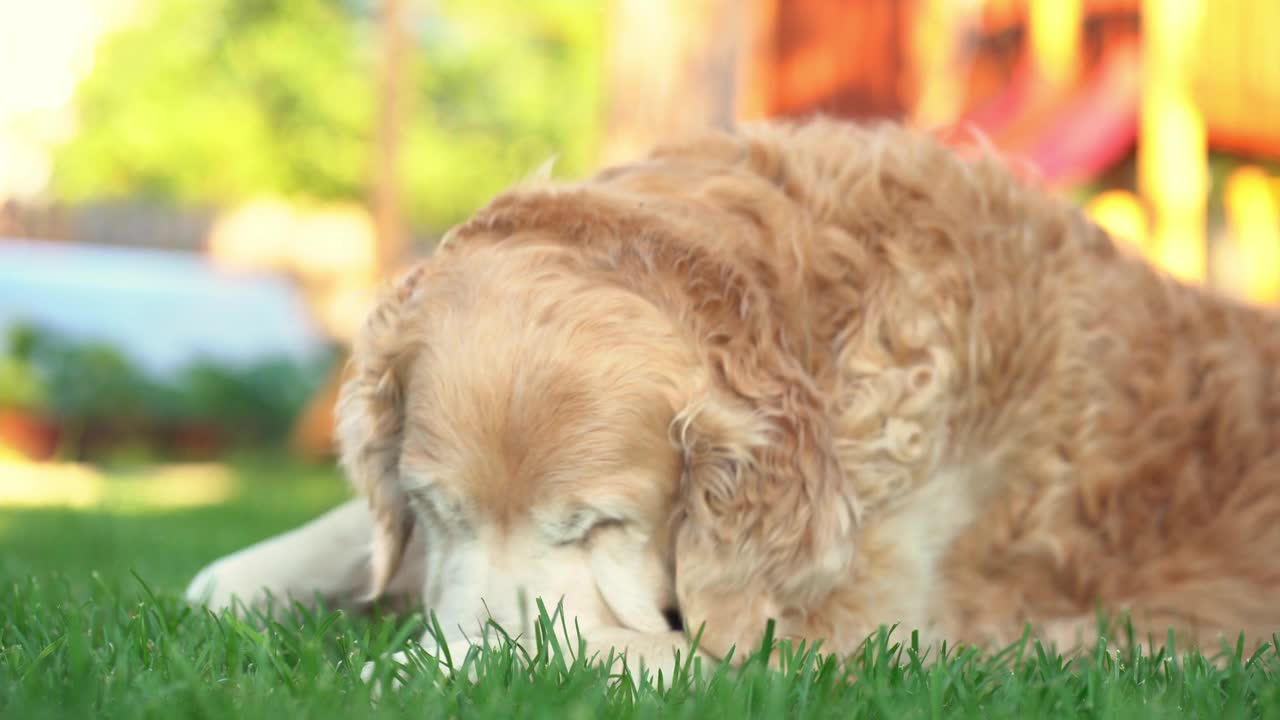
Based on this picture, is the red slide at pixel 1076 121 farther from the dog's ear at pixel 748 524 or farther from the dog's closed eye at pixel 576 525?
the dog's closed eye at pixel 576 525

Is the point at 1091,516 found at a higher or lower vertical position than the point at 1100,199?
lower

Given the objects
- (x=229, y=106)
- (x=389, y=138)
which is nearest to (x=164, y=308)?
(x=389, y=138)

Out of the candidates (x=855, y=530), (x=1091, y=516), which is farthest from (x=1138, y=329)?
(x=855, y=530)

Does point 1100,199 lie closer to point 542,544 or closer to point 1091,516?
point 1091,516

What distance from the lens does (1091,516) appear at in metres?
2.76

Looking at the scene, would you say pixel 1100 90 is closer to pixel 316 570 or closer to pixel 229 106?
pixel 316 570

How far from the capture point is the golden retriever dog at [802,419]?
231 centimetres

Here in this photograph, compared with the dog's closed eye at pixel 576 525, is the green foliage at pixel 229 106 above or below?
above

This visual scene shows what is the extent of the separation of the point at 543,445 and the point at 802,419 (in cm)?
48

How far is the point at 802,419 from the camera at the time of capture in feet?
7.86

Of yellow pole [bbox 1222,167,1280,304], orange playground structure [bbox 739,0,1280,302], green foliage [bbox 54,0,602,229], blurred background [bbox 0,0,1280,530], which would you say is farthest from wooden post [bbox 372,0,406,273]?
green foliage [bbox 54,0,602,229]

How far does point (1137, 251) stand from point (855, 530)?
1.19 m

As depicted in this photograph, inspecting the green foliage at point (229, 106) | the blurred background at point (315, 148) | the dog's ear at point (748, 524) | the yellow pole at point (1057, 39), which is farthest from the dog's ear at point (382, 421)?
the green foliage at point (229, 106)

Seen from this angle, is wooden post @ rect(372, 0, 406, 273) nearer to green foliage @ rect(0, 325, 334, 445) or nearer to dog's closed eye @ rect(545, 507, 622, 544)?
green foliage @ rect(0, 325, 334, 445)
